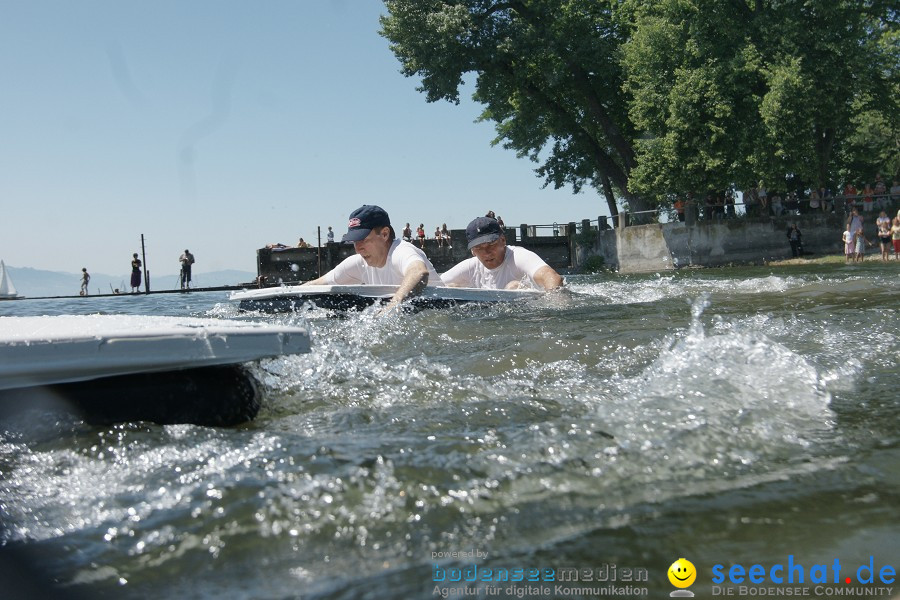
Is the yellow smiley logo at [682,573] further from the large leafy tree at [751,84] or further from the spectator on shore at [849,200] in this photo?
the spectator on shore at [849,200]

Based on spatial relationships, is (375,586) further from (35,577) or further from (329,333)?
(329,333)

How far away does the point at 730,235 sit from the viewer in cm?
2961

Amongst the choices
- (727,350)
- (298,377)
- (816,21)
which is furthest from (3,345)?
(816,21)

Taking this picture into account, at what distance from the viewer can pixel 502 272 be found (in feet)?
27.6

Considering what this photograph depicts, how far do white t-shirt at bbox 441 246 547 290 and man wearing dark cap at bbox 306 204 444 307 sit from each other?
0.54m

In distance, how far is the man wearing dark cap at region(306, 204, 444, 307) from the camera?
7410 mm

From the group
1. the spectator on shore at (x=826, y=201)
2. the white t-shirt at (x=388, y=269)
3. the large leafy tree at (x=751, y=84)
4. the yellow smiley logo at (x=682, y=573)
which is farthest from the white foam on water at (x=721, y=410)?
the spectator on shore at (x=826, y=201)

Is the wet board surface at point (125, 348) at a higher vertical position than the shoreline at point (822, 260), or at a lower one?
higher

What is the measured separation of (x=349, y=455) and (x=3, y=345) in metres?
1.17

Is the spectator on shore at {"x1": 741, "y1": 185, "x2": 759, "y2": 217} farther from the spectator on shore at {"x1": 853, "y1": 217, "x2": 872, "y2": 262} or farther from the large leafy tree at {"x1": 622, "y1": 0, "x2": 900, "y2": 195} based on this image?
the spectator on shore at {"x1": 853, "y1": 217, "x2": 872, "y2": 262}

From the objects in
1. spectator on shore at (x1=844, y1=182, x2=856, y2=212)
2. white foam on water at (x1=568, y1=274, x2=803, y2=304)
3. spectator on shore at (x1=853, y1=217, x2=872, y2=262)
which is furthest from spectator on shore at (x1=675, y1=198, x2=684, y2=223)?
white foam on water at (x1=568, y1=274, x2=803, y2=304)

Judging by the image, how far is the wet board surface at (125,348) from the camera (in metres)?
2.66

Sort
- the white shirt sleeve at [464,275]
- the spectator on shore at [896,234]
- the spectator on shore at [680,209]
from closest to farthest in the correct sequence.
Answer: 1. the white shirt sleeve at [464,275]
2. the spectator on shore at [896,234]
3. the spectator on shore at [680,209]

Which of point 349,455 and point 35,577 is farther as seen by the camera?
point 349,455
